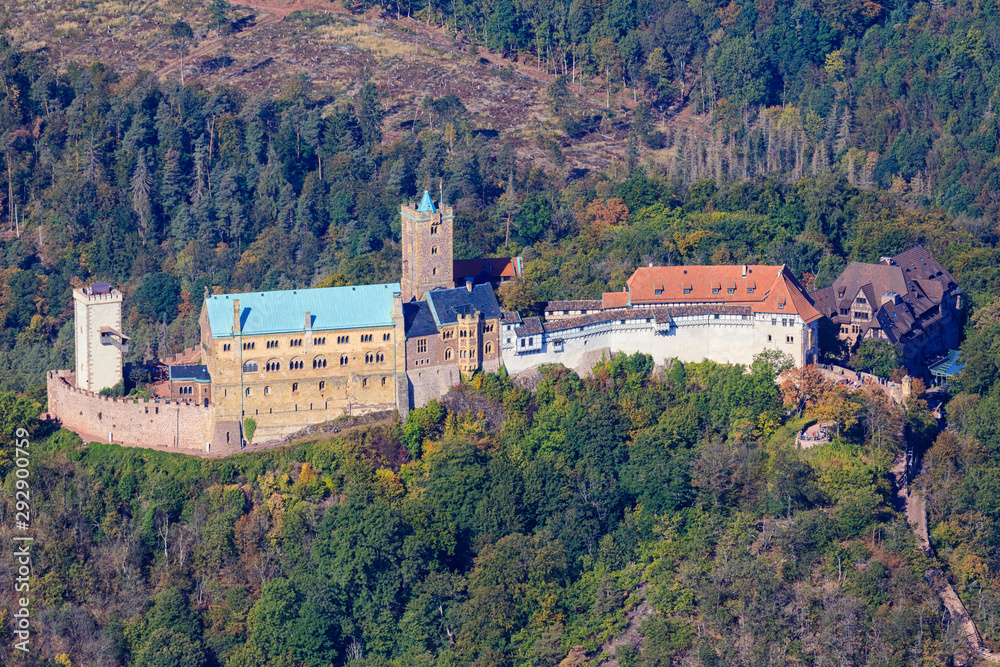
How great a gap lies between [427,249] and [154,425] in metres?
16.9

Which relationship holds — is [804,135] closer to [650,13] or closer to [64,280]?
[650,13]

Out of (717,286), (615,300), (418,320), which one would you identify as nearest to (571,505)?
(418,320)

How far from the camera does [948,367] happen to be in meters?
101

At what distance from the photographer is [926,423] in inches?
3686

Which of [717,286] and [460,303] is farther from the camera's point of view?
[717,286]

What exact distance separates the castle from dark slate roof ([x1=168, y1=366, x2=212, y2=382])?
11 centimetres

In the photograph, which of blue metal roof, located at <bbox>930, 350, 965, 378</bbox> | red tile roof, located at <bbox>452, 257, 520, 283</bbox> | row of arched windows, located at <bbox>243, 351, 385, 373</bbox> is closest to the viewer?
row of arched windows, located at <bbox>243, 351, 385, 373</bbox>

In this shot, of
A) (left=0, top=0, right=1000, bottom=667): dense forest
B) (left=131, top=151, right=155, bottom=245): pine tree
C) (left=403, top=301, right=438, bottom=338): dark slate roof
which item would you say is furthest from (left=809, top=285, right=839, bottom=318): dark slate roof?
(left=131, top=151, right=155, bottom=245): pine tree

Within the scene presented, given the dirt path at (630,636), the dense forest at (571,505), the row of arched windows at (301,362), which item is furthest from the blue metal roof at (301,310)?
the dirt path at (630,636)

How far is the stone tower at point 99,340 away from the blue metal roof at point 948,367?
43748mm

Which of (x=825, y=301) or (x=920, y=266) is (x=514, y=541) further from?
(x=920, y=266)

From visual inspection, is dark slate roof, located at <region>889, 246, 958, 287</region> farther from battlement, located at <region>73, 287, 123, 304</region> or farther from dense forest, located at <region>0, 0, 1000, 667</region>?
battlement, located at <region>73, 287, 123, 304</region>

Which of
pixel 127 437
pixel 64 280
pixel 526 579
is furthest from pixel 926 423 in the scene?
pixel 64 280

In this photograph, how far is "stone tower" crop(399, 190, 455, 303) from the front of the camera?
96375 millimetres
